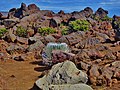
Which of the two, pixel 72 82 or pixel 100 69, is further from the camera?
pixel 100 69

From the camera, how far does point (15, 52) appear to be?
1242 inches

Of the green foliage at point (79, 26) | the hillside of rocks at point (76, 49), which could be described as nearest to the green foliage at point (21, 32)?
the hillside of rocks at point (76, 49)

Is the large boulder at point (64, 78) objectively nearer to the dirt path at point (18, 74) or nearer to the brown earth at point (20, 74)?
the brown earth at point (20, 74)

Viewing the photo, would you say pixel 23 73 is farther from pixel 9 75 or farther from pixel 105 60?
pixel 105 60

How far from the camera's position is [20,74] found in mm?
21406

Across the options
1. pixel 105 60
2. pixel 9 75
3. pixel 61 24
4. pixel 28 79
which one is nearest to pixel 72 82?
pixel 28 79

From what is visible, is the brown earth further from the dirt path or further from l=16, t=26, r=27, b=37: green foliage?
Answer: l=16, t=26, r=27, b=37: green foliage

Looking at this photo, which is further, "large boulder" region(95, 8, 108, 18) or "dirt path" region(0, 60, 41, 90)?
"large boulder" region(95, 8, 108, 18)

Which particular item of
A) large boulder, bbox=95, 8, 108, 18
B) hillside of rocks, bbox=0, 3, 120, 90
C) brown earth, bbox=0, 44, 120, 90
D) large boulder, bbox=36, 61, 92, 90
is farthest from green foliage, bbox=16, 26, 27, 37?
large boulder, bbox=95, 8, 108, 18

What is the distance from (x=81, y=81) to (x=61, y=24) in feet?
146

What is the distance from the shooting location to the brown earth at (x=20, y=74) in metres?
17.6

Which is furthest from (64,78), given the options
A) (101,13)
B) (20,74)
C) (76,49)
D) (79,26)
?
(101,13)

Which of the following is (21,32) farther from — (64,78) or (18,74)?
(64,78)

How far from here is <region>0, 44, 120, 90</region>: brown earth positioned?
17639 mm
